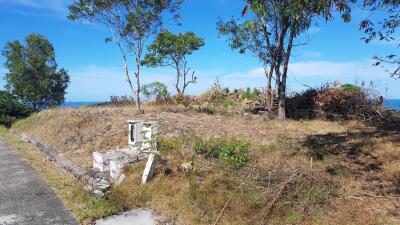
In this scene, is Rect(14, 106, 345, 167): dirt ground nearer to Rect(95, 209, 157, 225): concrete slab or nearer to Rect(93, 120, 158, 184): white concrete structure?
Rect(93, 120, 158, 184): white concrete structure

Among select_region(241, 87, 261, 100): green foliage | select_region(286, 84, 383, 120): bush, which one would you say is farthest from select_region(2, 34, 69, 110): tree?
select_region(286, 84, 383, 120): bush

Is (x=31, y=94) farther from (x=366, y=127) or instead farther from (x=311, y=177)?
(x=311, y=177)

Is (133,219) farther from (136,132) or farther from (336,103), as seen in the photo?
(336,103)

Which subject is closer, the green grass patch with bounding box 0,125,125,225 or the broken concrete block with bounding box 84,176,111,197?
the green grass patch with bounding box 0,125,125,225

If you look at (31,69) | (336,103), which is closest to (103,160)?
(336,103)

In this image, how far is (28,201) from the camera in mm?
5461

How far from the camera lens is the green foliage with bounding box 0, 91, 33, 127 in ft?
60.7

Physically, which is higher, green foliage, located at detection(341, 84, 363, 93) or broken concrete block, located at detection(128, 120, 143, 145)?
green foliage, located at detection(341, 84, 363, 93)

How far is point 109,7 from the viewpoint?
14.8m

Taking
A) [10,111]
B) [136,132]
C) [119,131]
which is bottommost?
[119,131]

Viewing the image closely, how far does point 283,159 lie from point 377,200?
1638 mm

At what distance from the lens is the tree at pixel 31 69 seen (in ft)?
86.1

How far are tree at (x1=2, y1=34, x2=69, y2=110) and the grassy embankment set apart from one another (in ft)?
69.7

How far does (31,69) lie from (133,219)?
25.3 meters
